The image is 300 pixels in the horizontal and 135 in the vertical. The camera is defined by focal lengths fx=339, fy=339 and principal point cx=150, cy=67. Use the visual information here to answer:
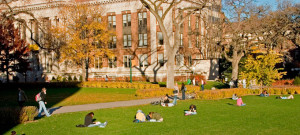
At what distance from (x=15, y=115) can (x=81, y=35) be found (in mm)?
31216

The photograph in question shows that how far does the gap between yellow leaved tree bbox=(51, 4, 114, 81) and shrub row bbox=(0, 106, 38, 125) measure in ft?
92.0

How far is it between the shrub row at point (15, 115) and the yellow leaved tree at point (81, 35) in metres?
28.1

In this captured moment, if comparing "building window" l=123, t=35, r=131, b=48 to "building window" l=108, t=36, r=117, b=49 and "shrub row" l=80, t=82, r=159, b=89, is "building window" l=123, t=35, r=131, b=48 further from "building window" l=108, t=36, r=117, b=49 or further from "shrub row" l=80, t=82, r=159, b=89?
"shrub row" l=80, t=82, r=159, b=89

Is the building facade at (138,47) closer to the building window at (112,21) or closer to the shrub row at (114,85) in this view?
the building window at (112,21)

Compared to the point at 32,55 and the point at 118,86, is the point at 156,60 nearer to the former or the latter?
the point at 118,86

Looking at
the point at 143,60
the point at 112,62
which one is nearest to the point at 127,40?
the point at 143,60

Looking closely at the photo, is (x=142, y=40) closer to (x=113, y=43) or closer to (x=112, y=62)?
(x=113, y=43)

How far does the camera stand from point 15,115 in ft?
60.5

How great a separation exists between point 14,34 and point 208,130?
1645 inches

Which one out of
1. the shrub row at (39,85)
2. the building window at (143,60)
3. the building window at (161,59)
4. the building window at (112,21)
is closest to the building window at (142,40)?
the building window at (143,60)

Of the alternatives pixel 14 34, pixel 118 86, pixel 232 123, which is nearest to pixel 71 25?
pixel 14 34

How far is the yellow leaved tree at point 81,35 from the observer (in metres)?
47.6

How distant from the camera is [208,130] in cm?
1512

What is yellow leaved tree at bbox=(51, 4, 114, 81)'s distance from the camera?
47562 millimetres
